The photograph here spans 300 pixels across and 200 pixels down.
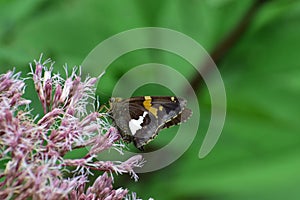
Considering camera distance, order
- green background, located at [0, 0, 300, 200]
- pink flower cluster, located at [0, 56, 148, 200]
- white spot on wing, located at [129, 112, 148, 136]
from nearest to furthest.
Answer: pink flower cluster, located at [0, 56, 148, 200], white spot on wing, located at [129, 112, 148, 136], green background, located at [0, 0, 300, 200]

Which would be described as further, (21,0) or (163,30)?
(163,30)

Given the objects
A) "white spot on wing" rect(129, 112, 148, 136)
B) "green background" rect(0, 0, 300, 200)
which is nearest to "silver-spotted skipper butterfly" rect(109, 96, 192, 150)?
"white spot on wing" rect(129, 112, 148, 136)

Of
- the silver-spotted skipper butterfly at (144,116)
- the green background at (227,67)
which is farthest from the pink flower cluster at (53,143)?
the green background at (227,67)

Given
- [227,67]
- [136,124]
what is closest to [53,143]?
[136,124]

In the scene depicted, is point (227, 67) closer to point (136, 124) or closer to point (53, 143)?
point (136, 124)

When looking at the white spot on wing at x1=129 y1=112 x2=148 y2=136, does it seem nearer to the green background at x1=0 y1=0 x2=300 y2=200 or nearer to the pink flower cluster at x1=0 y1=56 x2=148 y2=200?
the pink flower cluster at x1=0 y1=56 x2=148 y2=200

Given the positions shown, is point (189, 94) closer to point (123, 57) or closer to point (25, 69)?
point (123, 57)

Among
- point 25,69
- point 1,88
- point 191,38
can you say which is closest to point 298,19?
point 191,38
